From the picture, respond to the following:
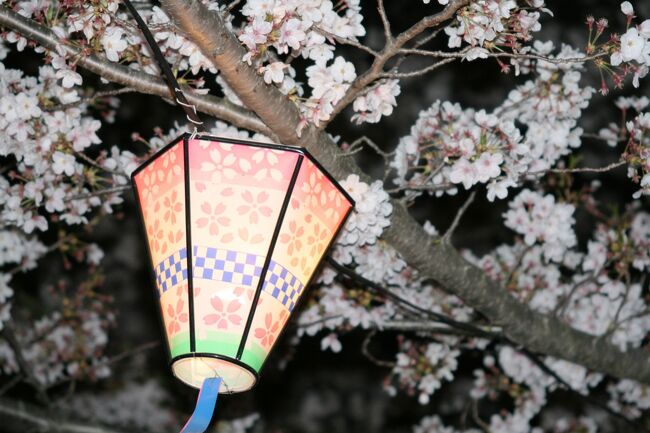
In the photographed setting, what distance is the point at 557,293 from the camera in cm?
375

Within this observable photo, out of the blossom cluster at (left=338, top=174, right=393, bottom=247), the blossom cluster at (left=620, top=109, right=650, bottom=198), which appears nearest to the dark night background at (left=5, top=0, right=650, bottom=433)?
the blossom cluster at (left=338, top=174, right=393, bottom=247)

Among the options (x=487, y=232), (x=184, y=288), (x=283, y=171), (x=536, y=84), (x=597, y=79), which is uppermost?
(x=597, y=79)

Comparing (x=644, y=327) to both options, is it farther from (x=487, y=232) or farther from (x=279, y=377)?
(x=279, y=377)

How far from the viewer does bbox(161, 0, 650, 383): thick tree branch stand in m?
2.05

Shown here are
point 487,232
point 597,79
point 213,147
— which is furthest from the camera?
point 487,232

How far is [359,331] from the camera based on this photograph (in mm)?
5328

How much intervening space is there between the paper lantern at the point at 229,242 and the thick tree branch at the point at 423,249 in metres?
0.41

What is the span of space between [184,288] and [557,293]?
248 centimetres

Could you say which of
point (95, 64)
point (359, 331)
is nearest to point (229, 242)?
point (95, 64)

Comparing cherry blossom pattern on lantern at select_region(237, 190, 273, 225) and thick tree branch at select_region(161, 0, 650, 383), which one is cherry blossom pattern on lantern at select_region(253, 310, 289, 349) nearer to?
cherry blossom pattern on lantern at select_region(237, 190, 273, 225)

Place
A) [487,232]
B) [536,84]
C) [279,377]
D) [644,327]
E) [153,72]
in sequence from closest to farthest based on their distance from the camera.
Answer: [153,72] < [536,84] < [644,327] < [487,232] < [279,377]

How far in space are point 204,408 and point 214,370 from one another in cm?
9

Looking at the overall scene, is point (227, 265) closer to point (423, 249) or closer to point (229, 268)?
point (229, 268)

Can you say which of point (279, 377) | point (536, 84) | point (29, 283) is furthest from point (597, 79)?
point (29, 283)
